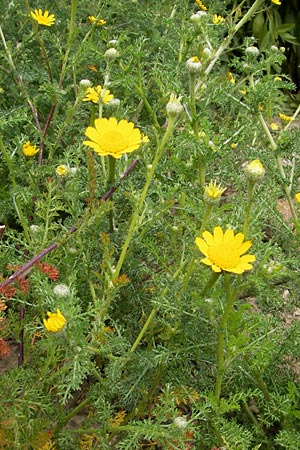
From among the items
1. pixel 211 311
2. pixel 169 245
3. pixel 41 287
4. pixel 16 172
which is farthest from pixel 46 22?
pixel 211 311

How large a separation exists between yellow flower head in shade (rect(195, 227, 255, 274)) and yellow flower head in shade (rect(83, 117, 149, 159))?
23 cm

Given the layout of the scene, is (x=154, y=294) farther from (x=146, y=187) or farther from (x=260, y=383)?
(x=146, y=187)

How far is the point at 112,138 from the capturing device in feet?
4.12

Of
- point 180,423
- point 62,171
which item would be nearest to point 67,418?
point 180,423

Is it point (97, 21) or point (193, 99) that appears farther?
point (97, 21)

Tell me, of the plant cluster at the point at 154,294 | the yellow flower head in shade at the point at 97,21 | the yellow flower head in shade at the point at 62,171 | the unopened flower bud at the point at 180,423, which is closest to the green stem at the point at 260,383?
the plant cluster at the point at 154,294

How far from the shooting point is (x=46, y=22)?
6.86 feet

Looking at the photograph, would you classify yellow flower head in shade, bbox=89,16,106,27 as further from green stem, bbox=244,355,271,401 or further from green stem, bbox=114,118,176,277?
green stem, bbox=244,355,271,401

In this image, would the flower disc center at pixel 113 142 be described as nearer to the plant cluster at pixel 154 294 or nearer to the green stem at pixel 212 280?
the plant cluster at pixel 154 294

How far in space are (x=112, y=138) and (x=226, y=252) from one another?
1.08ft

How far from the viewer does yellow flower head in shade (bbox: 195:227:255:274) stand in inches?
43.3

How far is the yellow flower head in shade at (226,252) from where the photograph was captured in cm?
110

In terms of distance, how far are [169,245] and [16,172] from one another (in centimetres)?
43

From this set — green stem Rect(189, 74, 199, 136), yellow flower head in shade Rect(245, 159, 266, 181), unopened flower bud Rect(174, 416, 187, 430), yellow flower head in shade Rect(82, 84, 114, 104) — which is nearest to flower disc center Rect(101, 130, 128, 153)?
green stem Rect(189, 74, 199, 136)
